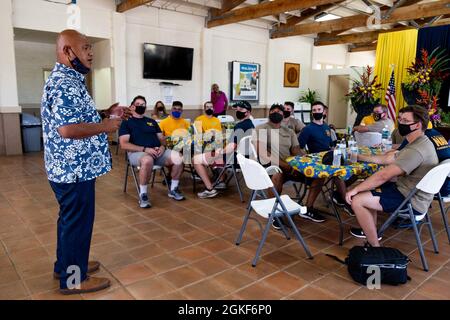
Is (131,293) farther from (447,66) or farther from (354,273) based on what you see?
(447,66)

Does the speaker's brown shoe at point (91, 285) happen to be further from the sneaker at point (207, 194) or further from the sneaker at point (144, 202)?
the sneaker at point (207, 194)

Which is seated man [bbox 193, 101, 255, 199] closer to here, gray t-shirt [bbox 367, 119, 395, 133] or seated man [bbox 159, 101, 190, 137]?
seated man [bbox 159, 101, 190, 137]

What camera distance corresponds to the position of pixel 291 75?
11617 mm

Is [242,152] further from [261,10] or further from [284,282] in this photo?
[261,10]

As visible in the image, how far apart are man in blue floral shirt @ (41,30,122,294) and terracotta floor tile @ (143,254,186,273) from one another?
0.55 meters

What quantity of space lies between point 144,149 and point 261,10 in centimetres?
517

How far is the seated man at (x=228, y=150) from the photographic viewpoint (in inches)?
163

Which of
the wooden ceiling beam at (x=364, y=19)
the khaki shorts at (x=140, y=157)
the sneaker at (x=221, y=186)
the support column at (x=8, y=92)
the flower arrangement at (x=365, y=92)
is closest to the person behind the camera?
the khaki shorts at (x=140, y=157)

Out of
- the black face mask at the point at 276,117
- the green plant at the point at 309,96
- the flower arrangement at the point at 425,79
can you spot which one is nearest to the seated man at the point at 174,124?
the black face mask at the point at 276,117

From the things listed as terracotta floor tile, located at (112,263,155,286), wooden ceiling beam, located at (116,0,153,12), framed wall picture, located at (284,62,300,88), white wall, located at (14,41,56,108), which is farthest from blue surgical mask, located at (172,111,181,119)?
framed wall picture, located at (284,62,300,88)

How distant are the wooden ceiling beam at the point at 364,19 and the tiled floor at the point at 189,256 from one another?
220 inches

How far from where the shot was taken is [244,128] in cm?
414
